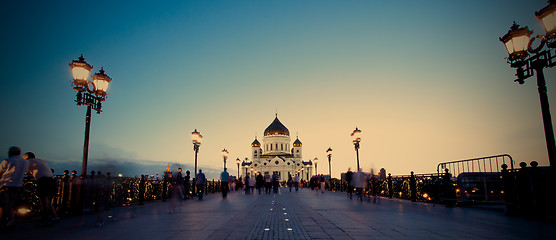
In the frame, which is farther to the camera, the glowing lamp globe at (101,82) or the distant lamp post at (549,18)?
the glowing lamp globe at (101,82)

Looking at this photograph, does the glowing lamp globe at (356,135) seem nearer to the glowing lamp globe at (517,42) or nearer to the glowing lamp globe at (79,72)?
the glowing lamp globe at (517,42)

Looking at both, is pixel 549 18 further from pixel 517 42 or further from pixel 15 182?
pixel 15 182

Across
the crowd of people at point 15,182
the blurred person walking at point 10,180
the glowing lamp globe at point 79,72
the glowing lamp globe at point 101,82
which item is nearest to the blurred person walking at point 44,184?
the crowd of people at point 15,182

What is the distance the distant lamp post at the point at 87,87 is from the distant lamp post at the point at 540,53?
12849mm

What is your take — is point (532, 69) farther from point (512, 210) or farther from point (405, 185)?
point (405, 185)

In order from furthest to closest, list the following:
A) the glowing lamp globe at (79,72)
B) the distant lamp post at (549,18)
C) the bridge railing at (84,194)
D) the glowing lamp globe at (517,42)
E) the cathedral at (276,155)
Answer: the cathedral at (276,155)
the glowing lamp globe at (79,72)
the bridge railing at (84,194)
the glowing lamp globe at (517,42)
the distant lamp post at (549,18)

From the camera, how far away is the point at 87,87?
11.1m

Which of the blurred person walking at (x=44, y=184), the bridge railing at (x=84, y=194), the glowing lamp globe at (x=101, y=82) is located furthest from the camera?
the glowing lamp globe at (x=101, y=82)

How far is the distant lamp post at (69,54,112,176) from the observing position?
1062 centimetres

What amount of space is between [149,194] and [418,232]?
570 inches

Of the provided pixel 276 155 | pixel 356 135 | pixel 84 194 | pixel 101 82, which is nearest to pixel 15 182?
pixel 84 194

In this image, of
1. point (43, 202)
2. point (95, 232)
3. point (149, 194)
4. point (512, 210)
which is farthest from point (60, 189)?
point (512, 210)

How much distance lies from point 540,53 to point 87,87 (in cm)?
1344

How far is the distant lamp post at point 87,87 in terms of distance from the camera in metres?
10.6
